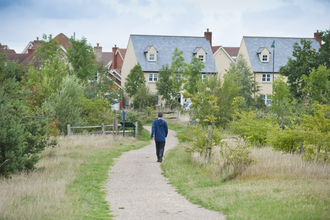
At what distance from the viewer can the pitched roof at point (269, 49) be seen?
57812 millimetres

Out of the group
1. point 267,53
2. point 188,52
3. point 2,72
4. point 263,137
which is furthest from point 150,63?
point 2,72

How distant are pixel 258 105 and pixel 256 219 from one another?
36253mm

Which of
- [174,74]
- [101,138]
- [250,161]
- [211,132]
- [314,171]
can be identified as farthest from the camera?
[174,74]

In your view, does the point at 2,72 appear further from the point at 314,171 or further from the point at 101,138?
the point at 101,138

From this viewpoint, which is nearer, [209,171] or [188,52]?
[209,171]

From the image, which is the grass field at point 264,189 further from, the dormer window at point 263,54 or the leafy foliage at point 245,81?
the dormer window at point 263,54

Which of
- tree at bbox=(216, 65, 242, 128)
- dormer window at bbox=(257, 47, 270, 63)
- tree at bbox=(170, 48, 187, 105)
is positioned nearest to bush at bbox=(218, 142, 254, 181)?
tree at bbox=(216, 65, 242, 128)

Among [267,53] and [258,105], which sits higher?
[267,53]

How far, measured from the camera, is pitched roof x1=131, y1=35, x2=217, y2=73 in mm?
56219

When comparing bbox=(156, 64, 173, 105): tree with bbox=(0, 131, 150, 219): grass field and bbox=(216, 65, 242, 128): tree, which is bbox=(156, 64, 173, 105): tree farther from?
bbox=(0, 131, 150, 219): grass field

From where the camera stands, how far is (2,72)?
473 inches

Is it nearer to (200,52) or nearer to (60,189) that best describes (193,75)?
(200,52)

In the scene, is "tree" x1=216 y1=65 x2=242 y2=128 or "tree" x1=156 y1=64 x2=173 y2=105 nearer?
"tree" x1=216 y1=65 x2=242 y2=128

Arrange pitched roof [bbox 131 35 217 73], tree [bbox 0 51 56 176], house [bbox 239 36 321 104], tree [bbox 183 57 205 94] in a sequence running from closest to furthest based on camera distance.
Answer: tree [bbox 0 51 56 176], tree [bbox 183 57 205 94], pitched roof [bbox 131 35 217 73], house [bbox 239 36 321 104]
